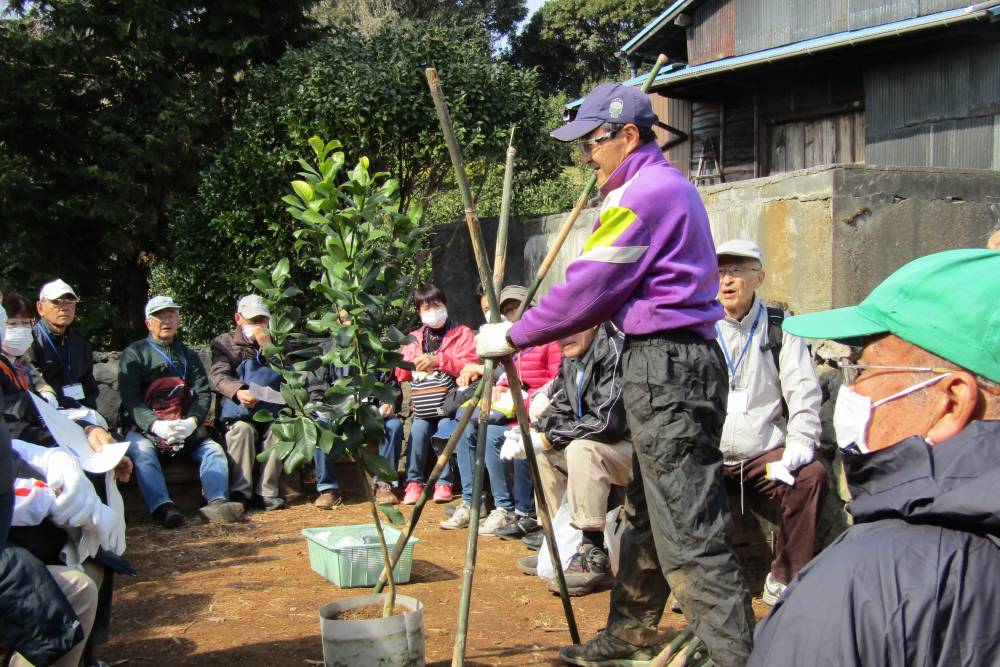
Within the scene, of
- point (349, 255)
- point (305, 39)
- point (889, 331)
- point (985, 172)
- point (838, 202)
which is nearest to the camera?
point (889, 331)

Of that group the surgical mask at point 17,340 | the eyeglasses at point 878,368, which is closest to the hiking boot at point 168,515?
the surgical mask at point 17,340

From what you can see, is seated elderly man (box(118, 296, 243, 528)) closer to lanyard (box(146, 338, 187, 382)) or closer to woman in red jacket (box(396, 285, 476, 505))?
lanyard (box(146, 338, 187, 382))

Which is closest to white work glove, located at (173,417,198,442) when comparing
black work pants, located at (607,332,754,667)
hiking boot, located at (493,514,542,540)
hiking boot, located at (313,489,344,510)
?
hiking boot, located at (313,489,344,510)

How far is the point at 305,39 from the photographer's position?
454 inches

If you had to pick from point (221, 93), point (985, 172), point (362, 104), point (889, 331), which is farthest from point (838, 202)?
point (221, 93)

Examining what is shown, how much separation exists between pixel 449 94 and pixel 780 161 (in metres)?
5.36

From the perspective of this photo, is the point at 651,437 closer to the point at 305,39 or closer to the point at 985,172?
the point at 985,172

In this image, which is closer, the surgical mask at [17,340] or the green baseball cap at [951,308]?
the green baseball cap at [951,308]

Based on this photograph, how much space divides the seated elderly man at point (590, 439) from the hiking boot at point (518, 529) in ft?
2.73

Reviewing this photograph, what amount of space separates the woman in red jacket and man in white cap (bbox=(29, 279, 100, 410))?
7.53 feet

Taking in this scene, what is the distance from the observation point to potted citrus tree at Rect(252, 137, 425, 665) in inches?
135

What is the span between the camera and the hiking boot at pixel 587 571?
502 cm

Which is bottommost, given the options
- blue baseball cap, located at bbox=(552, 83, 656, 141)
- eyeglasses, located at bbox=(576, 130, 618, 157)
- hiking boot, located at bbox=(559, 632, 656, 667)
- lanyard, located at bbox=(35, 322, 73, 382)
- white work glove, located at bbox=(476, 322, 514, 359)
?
hiking boot, located at bbox=(559, 632, 656, 667)

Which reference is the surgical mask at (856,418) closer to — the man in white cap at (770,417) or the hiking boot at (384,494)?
the man in white cap at (770,417)
